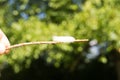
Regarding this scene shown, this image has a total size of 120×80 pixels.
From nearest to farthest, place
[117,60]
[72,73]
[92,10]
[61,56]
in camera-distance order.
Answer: [92,10] < [61,56] < [117,60] < [72,73]

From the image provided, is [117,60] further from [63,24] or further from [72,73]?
[63,24]

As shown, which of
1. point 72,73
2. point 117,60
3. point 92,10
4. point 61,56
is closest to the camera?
point 92,10

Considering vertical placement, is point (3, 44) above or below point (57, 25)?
above

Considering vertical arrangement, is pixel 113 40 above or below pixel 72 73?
above

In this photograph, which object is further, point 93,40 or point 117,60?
point 117,60

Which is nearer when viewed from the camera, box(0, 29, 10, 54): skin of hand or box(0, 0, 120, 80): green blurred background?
box(0, 29, 10, 54): skin of hand

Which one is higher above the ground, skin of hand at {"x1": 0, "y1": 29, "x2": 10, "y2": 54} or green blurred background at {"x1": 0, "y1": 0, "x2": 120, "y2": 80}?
skin of hand at {"x1": 0, "y1": 29, "x2": 10, "y2": 54}

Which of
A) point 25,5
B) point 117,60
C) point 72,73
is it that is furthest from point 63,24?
point 72,73

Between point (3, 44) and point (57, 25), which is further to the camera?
point (57, 25)

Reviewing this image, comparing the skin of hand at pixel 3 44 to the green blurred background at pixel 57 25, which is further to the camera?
the green blurred background at pixel 57 25

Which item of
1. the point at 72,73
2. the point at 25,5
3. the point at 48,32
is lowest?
the point at 72,73

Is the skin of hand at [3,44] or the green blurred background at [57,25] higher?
the skin of hand at [3,44]
